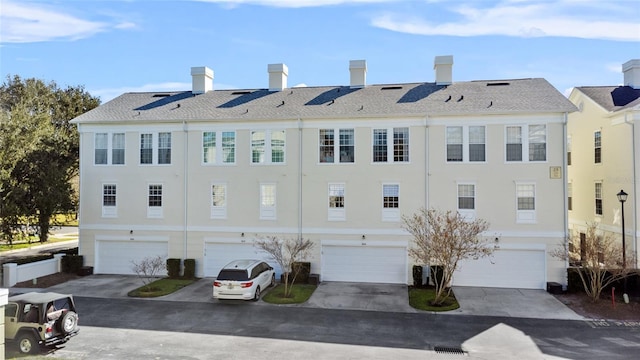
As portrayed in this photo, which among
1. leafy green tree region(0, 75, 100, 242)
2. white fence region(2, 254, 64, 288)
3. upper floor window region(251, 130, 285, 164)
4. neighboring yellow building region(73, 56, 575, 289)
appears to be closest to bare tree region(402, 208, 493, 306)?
neighboring yellow building region(73, 56, 575, 289)

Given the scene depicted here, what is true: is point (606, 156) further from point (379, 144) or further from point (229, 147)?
point (229, 147)

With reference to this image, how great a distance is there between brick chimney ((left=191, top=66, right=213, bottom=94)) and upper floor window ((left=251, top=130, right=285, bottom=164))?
713 centimetres

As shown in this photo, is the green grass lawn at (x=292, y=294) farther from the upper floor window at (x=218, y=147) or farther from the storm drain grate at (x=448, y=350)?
the upper floor window at (x=218, y=147)

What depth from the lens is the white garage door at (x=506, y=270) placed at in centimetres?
2159

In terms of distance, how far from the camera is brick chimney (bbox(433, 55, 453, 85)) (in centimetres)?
2633

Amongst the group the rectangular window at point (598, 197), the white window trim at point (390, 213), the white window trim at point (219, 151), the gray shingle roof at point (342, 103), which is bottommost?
the white window trim at point (390, 213)

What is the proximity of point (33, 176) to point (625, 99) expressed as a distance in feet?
123

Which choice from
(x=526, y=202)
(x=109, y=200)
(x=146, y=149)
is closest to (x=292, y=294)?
(x=146, y=149)

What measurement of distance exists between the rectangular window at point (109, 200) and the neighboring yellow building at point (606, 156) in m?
25.5

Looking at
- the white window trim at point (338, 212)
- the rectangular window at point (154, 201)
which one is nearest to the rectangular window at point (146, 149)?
the rectangular window at point (154, 201)

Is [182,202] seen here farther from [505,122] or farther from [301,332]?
[505,122]

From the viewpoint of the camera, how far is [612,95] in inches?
1043

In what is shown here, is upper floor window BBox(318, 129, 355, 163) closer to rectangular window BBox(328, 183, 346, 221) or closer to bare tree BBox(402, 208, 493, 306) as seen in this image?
rectangular window BBox(328, 183, 346, 221)

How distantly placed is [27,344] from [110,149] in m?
15.0
